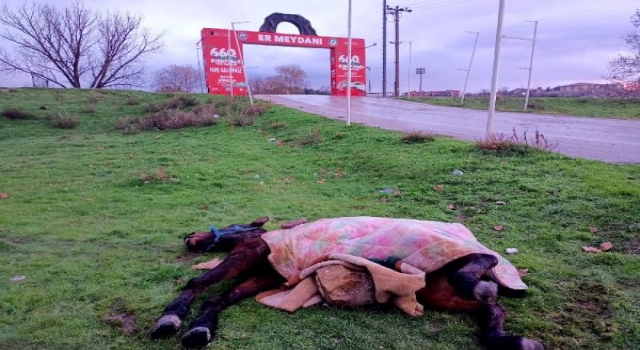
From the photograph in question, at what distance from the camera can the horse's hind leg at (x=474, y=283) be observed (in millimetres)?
3066

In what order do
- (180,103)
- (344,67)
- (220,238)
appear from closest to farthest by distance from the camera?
1. (220,238)
2. (180,103)
3. (344,67)

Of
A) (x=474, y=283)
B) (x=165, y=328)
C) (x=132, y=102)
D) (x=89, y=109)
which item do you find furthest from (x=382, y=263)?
(x=132, y=102)

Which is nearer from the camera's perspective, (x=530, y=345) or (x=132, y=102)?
(x=530, y=345)

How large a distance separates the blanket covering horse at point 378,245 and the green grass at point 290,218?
13.3 inches

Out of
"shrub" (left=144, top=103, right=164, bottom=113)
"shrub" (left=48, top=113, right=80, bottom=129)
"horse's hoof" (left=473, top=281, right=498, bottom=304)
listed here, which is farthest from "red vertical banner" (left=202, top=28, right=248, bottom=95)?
"horse's hoof" (left=473, top=281, right=498, bottom=304)

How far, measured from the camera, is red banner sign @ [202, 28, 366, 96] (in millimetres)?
30672

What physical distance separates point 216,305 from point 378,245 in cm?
125

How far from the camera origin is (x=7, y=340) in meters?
3.04

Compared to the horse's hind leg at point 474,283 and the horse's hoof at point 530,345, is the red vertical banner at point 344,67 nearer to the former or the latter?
the horse's hind leg at point 474,283

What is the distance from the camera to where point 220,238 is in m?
4.71

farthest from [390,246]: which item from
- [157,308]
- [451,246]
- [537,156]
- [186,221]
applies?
[537,156]

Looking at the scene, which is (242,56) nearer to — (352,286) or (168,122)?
(168,122)

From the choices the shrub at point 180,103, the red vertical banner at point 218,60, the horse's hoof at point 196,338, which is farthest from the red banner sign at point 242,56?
the horse's hoof at point 196,338

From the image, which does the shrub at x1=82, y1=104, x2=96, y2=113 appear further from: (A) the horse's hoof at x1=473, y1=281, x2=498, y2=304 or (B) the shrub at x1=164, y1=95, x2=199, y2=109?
(A) the horse's hoof at x1=473, y1=281, x2=498, y2=304
